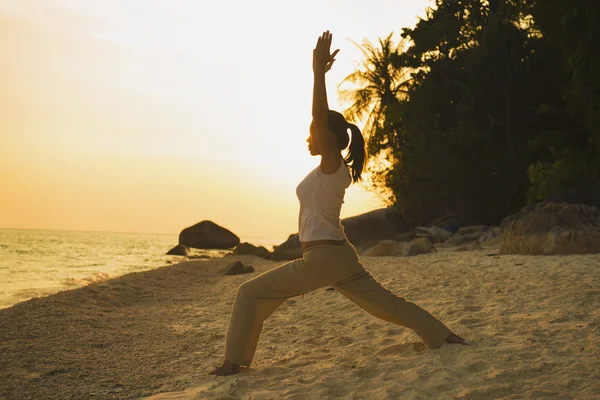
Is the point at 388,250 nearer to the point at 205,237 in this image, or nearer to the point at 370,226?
the point at 370,226

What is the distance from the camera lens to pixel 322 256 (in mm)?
4094

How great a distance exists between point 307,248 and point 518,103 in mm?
21104

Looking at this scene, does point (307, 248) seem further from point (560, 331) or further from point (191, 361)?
point (560, 331)

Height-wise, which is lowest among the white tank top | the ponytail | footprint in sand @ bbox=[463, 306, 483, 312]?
footprint in sand @ bbox=[463, 306, 483, 312]

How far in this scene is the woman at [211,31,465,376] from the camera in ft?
12.8

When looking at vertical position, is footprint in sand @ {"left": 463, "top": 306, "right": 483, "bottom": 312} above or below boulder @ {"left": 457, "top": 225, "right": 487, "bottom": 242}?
below

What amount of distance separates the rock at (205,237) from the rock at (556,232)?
23288mm

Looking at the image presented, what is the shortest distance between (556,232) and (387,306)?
24.3ft

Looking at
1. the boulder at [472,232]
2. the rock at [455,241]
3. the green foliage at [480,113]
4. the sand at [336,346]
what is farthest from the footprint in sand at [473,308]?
the green foliage at [480,113]

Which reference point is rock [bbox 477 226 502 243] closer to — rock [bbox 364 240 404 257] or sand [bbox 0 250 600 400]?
rock [bbox 364 240 404 257]

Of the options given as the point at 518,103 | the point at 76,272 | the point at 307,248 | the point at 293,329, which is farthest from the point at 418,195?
the point at 307,248

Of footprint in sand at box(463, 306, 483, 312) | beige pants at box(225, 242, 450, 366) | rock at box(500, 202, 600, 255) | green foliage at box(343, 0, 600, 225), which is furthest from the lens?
green foliage at box(343, 0, 600, 225)

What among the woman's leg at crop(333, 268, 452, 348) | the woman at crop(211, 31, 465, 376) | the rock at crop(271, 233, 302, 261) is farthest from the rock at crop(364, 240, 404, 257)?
the woman at crop(211, 31, 465, 376)

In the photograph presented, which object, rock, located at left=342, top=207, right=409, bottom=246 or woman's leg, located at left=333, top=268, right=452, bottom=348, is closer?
woman's leg, located at left=333, top=268, right=452, bottom=348
